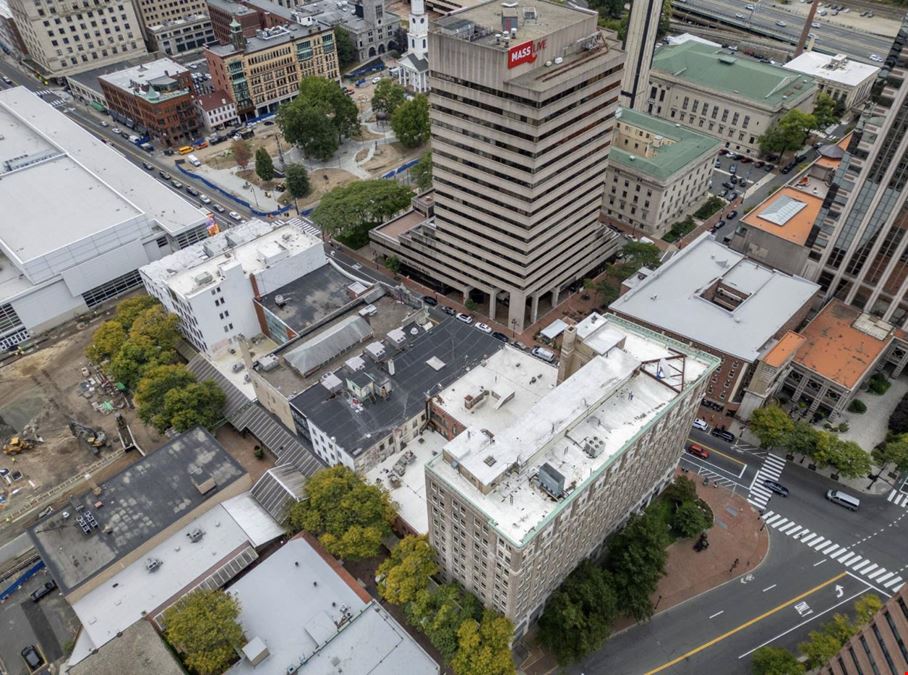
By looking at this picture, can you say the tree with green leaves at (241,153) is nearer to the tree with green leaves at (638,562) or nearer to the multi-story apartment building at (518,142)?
the multi-story apartment building at (518,142)

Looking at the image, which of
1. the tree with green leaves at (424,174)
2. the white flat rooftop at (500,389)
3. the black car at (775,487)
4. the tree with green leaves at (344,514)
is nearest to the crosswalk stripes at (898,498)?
the black car at (775,487)

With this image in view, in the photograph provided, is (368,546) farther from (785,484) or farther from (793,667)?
(785,484)

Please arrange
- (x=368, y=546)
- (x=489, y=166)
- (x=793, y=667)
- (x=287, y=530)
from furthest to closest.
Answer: (x=489, y=166) < (x=287, y=530) < (x=368, y=546) < (x=793, y=667)

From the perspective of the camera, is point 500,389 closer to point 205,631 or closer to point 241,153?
point 205,631

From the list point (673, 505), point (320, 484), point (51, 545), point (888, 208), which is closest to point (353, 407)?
point (320, 484)

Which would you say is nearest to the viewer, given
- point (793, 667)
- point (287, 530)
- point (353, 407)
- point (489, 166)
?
point (793, 667)

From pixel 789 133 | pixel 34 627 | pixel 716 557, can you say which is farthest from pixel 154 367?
pixel 789 133
